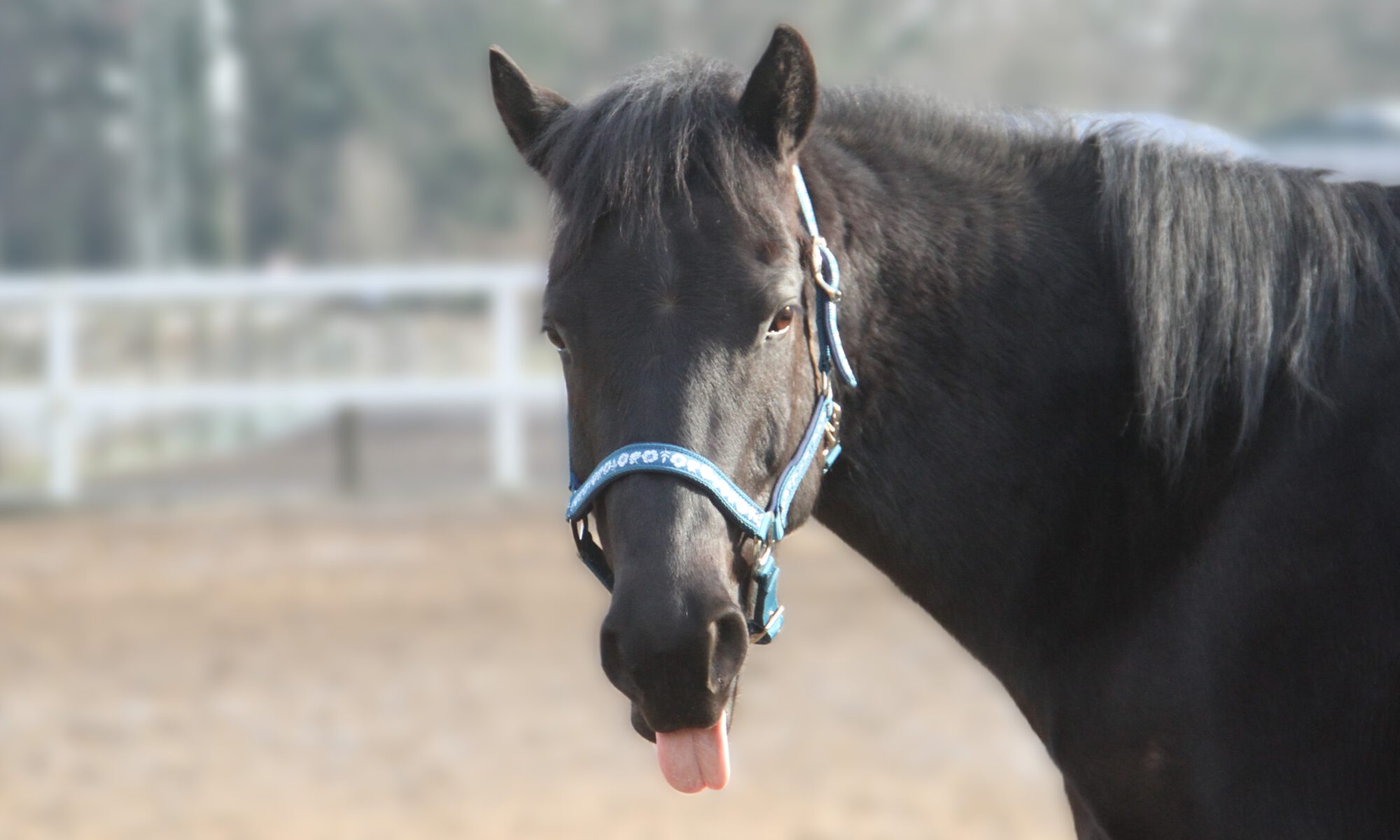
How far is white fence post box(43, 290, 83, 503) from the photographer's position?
973cm

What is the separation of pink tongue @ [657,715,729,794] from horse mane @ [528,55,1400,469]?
0.69m

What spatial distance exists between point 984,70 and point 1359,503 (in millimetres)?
31229

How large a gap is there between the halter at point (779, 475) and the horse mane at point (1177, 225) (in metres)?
0.15

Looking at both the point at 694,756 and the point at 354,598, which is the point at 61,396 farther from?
the point at 694,756

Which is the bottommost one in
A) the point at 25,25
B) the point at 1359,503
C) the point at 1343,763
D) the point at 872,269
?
the point at 25,25

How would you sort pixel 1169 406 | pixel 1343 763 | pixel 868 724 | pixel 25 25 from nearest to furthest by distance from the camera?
pixel 1343 763 → pixel 1169 406 → pixel 868 724 → pixel 25 25

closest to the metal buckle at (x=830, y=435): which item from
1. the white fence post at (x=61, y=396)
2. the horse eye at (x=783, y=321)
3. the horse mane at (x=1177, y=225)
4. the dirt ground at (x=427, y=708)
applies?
the horse eye at (x=783, y=321)

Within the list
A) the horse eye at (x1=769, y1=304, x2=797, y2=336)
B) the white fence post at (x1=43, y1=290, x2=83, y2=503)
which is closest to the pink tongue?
the horse eye at (x1=769, y1=304, x2=797, y2=336)

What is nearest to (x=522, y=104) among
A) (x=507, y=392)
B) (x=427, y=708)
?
(x=427, y=708)

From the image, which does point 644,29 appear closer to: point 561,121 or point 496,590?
point 496,590

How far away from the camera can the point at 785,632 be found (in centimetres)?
679

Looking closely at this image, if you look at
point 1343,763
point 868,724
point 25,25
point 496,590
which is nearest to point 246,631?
point 496,590

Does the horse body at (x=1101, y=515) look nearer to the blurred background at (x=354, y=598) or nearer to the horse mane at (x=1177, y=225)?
the horse mane at (x=1177, y=225)

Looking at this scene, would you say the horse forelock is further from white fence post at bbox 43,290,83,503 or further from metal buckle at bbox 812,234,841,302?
white fence post at bbox 43,290,83,503
